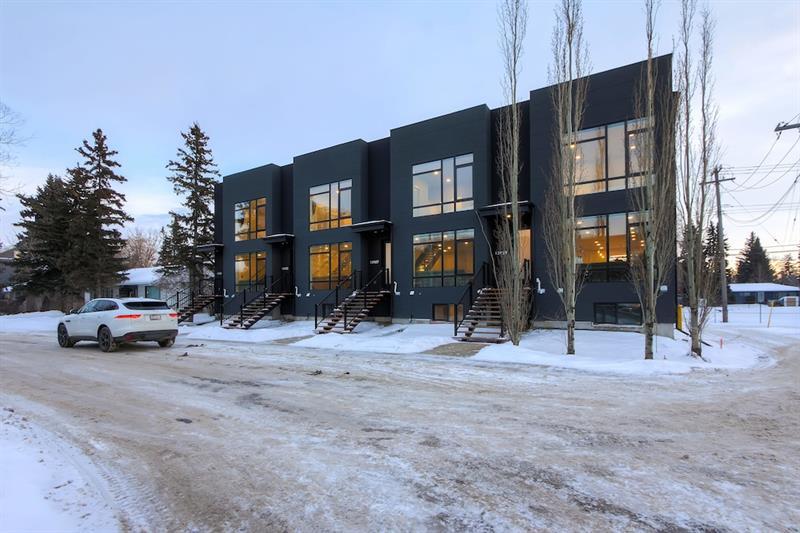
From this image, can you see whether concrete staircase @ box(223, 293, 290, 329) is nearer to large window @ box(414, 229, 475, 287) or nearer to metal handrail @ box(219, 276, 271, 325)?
metal handrail @ box(219, 276, 271, 325)

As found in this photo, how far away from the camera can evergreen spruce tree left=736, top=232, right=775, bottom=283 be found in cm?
7181

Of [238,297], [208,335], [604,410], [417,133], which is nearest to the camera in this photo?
[604,410]

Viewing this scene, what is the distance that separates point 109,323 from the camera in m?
12.5

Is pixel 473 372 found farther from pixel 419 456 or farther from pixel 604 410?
pixel 419 456

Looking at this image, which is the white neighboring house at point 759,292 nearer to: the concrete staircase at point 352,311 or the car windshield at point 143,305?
the concrete staircase at point 352,311

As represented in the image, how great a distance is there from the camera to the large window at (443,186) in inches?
720

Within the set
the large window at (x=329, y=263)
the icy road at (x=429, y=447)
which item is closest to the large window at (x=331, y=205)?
the large window at (x=329, y=263)

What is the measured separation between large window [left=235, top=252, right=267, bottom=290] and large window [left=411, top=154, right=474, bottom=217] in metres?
10.3

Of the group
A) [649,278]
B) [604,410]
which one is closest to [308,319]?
[649,278]

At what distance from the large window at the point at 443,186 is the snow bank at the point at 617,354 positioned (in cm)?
682

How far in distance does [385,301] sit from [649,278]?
38.5 ft

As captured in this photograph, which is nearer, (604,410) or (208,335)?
(604,410)

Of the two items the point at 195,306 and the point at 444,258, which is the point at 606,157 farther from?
the point at 195,306

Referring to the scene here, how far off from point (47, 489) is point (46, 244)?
34202mm
